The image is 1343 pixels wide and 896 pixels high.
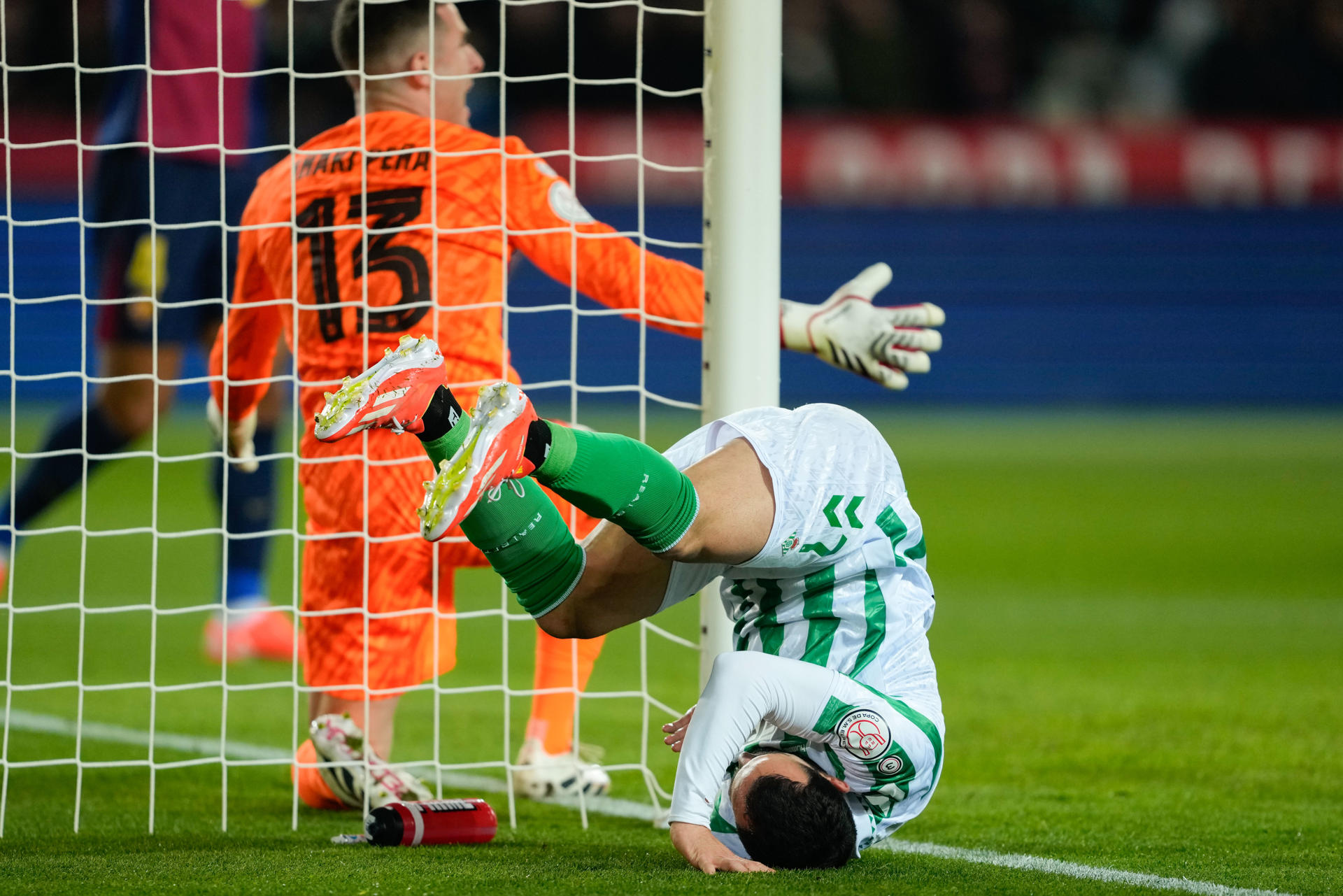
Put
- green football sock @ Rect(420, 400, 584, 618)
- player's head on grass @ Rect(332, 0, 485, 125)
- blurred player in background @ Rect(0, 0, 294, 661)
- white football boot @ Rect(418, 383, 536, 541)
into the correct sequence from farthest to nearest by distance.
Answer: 1. blurred player in background @ Rect(0, 0, 294, 661)
2. player's head on grass @ Rect(332, 0, 485, 125)
3. green football sock @ Rect(420, 400, 584, 618)
4. white football boot @ Rect(418, 383, 536, 541)

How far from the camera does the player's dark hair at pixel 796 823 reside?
2.79 m

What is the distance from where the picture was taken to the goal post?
3.45m

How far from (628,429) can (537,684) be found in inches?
336

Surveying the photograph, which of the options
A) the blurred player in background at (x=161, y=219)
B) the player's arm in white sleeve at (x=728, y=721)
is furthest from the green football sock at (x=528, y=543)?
the blurred player in background at (x=161, y=219)

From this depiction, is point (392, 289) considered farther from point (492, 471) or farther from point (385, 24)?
point (492, 471)

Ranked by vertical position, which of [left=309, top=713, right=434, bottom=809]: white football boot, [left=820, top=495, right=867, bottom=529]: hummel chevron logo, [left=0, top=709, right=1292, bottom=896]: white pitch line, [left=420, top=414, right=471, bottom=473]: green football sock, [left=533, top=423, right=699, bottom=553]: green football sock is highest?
[left=420, top=414, right=471, bottom=473]: green football sock

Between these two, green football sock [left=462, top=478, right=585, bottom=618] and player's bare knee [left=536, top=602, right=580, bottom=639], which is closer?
green football sock [left=462, top=478, right=585, bottom=618]

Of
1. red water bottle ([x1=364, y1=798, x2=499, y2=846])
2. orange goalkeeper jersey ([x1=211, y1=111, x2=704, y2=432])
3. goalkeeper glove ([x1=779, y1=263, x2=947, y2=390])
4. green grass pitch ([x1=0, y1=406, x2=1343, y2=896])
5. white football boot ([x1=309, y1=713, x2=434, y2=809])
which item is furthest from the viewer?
orange goalkeeper jersey ([x1=211, y1=111, x2=704, y2=432])

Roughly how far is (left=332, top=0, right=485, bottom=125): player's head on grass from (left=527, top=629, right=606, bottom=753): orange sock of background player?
1289 mm

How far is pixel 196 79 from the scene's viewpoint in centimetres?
542

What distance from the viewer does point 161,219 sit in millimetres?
5430

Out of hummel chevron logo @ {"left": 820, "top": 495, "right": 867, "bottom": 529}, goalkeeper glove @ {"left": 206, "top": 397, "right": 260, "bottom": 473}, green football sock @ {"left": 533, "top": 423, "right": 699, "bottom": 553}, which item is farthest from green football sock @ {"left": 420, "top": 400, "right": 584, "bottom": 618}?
goalkeeper glove @ {"left": 206, "top": 397, "right": 260, "bottom": 473}

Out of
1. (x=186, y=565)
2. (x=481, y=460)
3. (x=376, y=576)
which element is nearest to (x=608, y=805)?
(x=376, y=576)

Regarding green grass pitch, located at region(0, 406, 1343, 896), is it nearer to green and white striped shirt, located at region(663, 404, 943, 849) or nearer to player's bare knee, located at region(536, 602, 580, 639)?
green and white striped shirt, located at region(663, 404, 943, 849)
